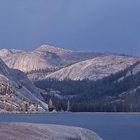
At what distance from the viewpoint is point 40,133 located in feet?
137

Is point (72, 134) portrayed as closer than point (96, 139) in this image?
Yes

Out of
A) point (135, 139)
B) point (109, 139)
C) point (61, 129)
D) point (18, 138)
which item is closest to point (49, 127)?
point (61, 129)

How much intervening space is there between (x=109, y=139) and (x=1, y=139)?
69.3 meters

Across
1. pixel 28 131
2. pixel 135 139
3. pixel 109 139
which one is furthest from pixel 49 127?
pixel 135 139

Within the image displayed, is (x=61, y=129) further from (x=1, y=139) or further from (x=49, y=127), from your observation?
(x=1, y=139)

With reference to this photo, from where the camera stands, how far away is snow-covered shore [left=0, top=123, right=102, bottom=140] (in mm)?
39219

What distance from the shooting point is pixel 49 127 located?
4512cm

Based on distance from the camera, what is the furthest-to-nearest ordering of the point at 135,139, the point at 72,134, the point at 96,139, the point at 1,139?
the point at 135,139 < the point at 96,139 < the point at 72,134 < the point at 1,139

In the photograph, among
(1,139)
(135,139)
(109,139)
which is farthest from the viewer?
(135,139)

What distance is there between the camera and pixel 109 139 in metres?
105

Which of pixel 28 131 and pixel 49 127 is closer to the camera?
pixel 28 131

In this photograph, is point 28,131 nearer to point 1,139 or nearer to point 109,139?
point 1,139

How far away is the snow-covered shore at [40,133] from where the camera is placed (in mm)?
→ 39219

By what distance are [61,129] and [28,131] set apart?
465 centimetres
